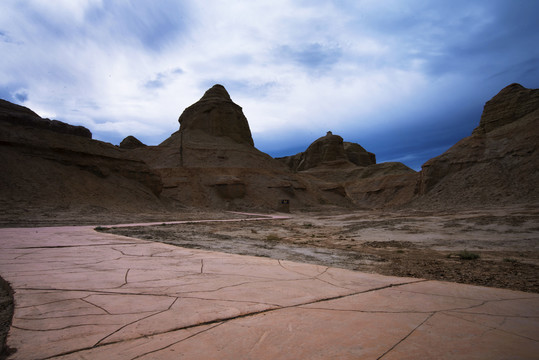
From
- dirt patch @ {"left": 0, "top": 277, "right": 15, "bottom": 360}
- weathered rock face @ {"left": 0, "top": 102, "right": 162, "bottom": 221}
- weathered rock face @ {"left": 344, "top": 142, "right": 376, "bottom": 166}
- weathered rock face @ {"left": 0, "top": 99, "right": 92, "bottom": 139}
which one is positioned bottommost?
dirt patch @ {"left": 0, "top": 277, "right": 15, "bottom": 360}

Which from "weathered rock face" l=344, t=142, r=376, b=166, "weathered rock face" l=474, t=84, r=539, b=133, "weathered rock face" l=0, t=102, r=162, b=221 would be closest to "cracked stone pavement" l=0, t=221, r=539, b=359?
"weathered rock face" l=0, t=102, r=162, b=221

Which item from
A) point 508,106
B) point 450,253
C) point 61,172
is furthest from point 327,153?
point 450,253

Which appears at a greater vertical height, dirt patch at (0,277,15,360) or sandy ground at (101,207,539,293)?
dirt patch at (0,277,15,360)

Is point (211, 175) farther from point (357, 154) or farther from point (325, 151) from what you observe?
point (357, 154)

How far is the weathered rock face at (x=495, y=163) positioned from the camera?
22.2m

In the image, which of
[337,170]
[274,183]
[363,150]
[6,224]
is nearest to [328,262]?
[6,224]

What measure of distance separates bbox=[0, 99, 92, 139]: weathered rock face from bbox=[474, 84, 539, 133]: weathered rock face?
3958 cm

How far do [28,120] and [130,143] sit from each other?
3256 cm

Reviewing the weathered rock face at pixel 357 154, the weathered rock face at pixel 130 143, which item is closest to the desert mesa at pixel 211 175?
the weathered rock face at pixel 130 143

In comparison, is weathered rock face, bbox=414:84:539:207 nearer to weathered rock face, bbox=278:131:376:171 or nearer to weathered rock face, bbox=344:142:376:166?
weathered rock face, bbox=278:131:376:171

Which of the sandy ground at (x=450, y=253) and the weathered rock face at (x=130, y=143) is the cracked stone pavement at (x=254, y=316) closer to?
the sandy ground at (x=450, y=253)

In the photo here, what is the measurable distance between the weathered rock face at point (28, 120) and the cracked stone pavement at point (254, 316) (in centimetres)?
2383

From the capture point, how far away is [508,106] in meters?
29.4

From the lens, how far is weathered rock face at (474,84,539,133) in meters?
28.3
